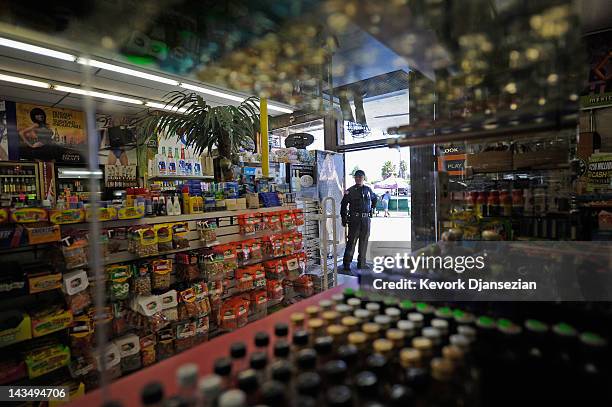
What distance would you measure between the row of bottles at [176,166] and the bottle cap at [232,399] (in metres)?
5.04

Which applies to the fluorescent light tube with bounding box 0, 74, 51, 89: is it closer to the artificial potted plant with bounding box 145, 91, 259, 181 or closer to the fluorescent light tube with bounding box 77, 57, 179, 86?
the fluorescent light tube with bounding box 77, 57, 179, 86

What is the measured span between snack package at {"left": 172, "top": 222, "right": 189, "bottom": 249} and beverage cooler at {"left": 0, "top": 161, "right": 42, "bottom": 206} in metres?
3.83

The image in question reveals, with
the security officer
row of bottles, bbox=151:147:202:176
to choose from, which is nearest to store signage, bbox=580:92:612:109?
the security officer

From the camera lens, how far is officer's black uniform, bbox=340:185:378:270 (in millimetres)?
5793

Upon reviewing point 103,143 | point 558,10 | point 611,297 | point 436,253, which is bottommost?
point 611,297

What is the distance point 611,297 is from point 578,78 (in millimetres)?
898

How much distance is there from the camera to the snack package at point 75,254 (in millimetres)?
1941

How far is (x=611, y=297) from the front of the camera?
1.21m

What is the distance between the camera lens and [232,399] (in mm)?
573

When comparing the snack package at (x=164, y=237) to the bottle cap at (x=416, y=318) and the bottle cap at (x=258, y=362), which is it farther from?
the bottle cap at (x=416, y=318)

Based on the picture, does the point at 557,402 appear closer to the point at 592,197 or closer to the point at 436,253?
the point at 436,253

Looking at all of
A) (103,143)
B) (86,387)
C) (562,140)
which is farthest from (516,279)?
(103,143)

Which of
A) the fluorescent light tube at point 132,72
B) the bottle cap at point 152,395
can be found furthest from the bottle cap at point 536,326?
the fluorescent light tube at point 132,72

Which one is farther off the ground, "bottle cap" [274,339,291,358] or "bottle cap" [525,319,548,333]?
"bottle cap" [525,319,548,333]
